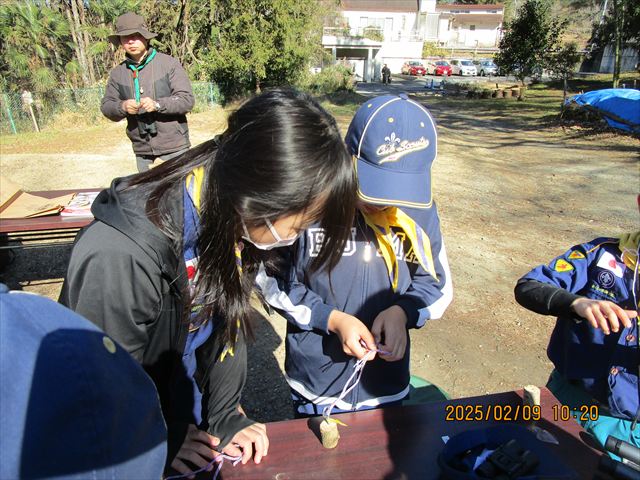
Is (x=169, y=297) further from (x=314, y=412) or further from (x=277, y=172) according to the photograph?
(x=314, y=412)

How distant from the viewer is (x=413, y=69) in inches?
1629

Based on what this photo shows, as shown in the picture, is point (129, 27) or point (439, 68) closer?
point (129, 27)

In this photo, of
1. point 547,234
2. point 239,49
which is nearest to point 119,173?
point 547,234

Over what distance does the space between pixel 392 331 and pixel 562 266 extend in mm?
869

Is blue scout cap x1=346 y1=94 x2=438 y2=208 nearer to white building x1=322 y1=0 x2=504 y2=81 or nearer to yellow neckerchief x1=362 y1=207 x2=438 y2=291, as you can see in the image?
yellow neckerchief x1=362 y1=207 x2=438 y2=291

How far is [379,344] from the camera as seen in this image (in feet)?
5.06

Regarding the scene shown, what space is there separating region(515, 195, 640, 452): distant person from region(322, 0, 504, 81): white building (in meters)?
34.5

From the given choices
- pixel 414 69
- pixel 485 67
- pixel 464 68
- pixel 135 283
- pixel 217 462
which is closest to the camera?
pixel 135 283

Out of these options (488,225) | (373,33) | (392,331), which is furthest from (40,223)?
(373,33)

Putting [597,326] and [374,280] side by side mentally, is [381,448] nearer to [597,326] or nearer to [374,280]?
[374,280]

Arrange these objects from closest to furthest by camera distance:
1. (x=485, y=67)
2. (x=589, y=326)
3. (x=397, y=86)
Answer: (x=589, y=326) → (x=397, y=86) → (x=485, y=67)

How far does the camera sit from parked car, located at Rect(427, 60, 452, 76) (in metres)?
40.1

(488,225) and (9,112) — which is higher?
(9,112)

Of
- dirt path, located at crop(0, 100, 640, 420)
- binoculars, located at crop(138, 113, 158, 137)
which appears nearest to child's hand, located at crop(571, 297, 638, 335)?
dirt path, located at crop(0, 100, 640, 420)
